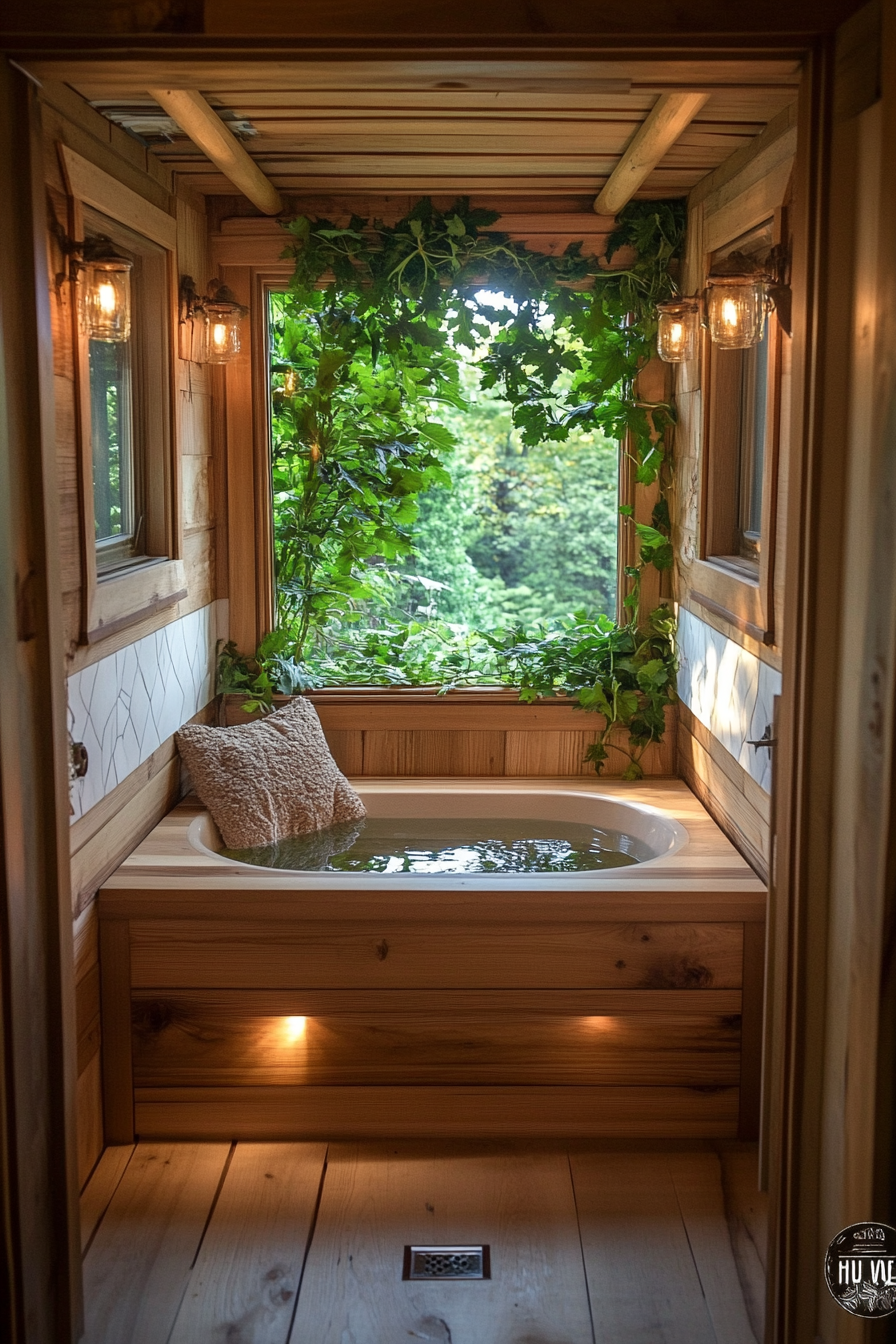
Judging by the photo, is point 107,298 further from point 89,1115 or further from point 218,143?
point 89,1115

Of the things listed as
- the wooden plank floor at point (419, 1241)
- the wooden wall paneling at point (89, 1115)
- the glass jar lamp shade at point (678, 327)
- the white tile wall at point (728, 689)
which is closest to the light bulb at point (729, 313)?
the glass jar lamp shade at point (678, 327)

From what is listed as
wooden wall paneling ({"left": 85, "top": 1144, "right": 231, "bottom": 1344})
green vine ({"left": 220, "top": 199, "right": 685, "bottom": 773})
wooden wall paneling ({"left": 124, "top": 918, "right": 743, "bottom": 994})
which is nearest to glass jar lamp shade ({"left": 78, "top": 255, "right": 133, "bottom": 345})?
green vine ({"left": 220, "top": 199, "right": 685, "bottom": 773})

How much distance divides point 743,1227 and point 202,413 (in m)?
2.64

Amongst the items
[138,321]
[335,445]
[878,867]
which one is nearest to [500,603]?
[335,445]

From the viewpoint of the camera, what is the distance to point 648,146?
116 inches

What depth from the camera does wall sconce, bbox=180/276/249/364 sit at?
11.5 ft

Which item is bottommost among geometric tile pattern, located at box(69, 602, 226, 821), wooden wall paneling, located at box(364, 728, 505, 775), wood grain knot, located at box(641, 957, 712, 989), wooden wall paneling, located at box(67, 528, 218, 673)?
wood grain knot, located at box(641, 957, 712, 989)

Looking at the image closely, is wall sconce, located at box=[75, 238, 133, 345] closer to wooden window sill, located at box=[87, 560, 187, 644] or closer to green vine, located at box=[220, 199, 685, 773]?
wooden window sill, located at box=[87, 560, 187, 644]

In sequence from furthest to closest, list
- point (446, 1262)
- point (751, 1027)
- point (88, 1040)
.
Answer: point (751, 1027)
point (88, 1040)
point (446, 1262)

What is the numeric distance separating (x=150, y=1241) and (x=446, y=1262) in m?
0.58

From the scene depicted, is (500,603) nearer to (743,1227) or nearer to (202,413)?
(202,413)

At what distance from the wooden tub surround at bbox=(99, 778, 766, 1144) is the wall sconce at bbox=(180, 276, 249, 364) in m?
1.58

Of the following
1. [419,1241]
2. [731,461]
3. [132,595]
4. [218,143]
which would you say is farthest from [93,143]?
[419,1241]

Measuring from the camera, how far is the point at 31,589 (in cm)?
191
